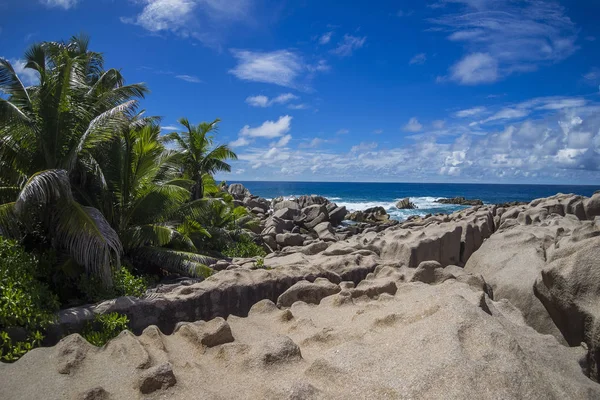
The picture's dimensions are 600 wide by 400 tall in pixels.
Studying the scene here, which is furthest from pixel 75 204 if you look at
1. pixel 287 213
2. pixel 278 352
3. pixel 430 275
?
pixel 287 213

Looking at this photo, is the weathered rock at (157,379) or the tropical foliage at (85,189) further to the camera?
the tropical foliage at (85,189)

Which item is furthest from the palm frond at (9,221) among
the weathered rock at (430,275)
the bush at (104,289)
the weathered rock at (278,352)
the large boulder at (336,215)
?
the large boulder at (336,215)

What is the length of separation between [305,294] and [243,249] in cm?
881

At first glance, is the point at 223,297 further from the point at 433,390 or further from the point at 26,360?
the point at 433,390

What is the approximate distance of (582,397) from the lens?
129 inches

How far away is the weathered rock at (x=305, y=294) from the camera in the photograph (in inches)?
264

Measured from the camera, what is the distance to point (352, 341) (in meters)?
4.16

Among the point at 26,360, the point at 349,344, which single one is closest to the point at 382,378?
the point at 349,344

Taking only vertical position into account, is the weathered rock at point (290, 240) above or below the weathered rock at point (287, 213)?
below

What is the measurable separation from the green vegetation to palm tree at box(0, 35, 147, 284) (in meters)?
0.02

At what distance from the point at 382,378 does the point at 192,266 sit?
7.67 meters

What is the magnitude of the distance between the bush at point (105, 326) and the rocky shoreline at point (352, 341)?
0.58 feet

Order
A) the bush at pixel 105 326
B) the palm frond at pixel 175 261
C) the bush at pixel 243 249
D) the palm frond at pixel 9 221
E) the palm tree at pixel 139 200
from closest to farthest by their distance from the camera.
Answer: the bush at pixel 105 326
the palm frond at pixel 9 221
the palm frond at pixel 175 261
the palm tree at pixel 139 200
the bush at pixel 243 249

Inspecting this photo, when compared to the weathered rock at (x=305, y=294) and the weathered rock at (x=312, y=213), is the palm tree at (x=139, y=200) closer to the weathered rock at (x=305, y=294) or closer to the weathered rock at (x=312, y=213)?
the weathered rock at (x=305, y=294)
